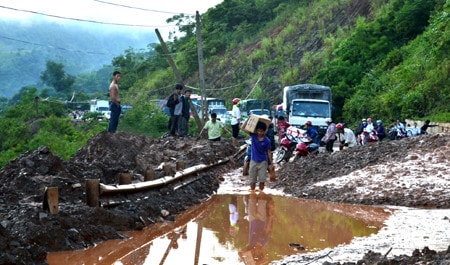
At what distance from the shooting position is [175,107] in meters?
22.8

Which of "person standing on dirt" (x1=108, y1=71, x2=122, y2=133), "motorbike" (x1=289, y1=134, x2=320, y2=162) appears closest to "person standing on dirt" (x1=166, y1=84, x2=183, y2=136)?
"motorbike" (x1=289, y1=134, x2=320, y2=162)

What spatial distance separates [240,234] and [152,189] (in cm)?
229

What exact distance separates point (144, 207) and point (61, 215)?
2381mm

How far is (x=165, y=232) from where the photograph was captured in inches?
→ 424

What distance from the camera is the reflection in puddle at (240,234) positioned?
8.78 m

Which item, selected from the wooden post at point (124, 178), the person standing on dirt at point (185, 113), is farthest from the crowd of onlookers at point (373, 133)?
the wooden post at point (124, 178)

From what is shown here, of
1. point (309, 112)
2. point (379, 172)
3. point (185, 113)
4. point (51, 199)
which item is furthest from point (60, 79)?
point (51, 199)

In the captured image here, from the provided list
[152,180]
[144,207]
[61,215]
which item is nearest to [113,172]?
[152,180]

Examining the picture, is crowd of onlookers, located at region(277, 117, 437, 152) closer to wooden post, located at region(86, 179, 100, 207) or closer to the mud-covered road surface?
the mud-covered road surface

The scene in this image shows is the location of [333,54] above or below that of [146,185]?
above

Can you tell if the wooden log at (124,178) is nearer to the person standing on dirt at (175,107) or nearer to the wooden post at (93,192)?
the wooden post at (93,192)

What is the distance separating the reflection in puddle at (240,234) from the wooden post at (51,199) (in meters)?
0.60

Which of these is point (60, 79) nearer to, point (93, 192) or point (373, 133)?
point (373, 133)

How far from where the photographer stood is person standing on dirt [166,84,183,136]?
22234 mm
